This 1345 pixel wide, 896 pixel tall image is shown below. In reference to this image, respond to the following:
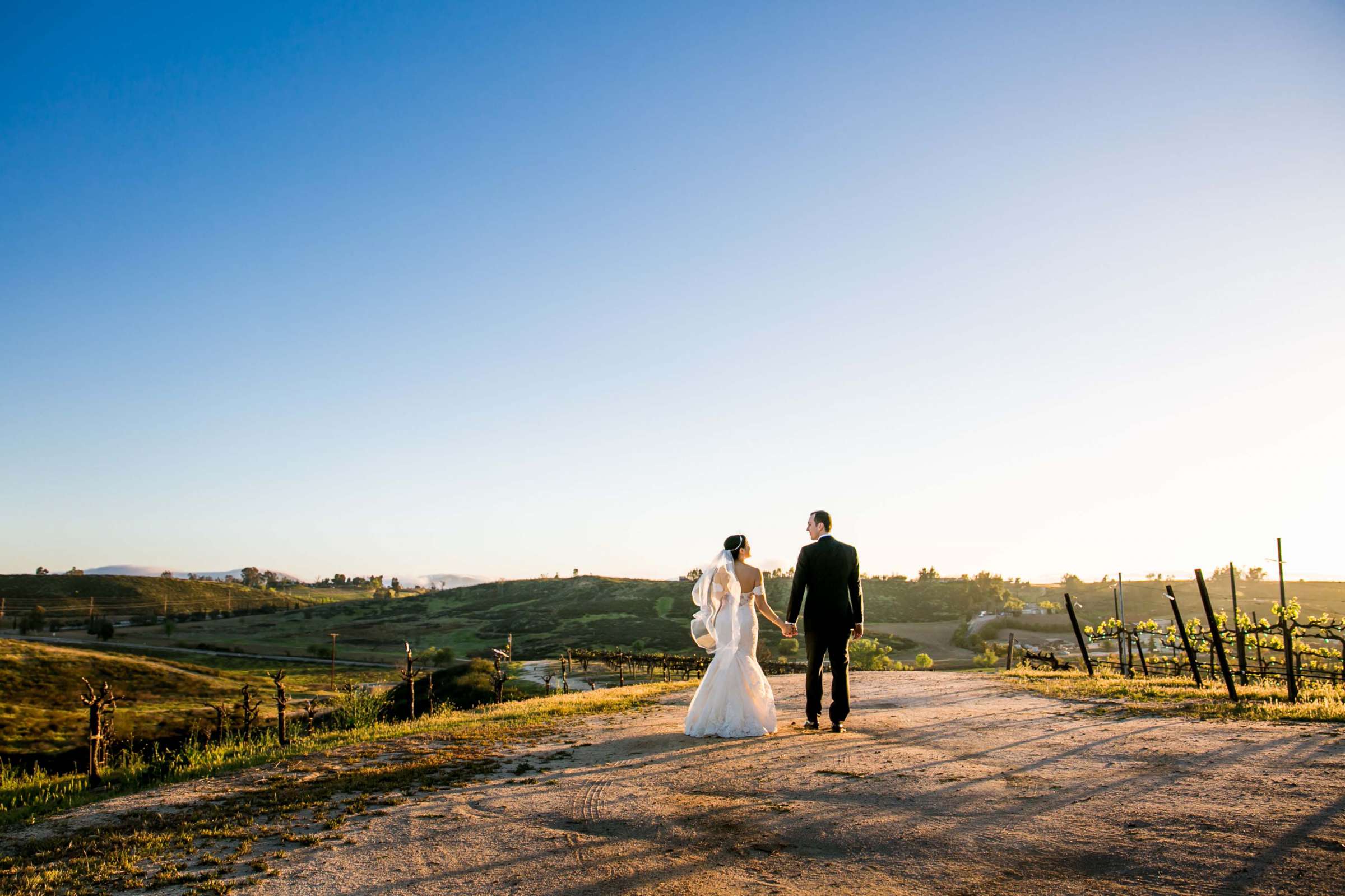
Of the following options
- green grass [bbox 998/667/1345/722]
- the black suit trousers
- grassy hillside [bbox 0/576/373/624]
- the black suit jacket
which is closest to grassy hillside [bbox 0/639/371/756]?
the black suit trousers

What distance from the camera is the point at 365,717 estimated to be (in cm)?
1528

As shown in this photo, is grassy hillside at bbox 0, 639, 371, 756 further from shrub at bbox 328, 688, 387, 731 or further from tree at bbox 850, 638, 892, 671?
tree at bbox 850, 638, 892, 671

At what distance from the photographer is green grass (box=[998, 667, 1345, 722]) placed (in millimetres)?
9484

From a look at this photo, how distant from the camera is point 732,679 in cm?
988

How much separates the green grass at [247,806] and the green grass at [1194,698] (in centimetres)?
856

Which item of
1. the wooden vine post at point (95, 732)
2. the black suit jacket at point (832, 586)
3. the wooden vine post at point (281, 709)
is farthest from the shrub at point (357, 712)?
the black suit jacket at point (832, 586)

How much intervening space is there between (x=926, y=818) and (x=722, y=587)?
5.13 metres

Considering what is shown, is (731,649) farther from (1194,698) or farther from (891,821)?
(1194,698)

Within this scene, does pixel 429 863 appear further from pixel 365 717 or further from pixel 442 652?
pixel 442 652

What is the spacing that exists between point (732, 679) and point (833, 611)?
1586mm

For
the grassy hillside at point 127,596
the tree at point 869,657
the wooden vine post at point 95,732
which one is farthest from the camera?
the grassy hillside at point 127,596

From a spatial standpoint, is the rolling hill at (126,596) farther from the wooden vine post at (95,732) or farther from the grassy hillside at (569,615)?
the wooden vine post at (95,732)

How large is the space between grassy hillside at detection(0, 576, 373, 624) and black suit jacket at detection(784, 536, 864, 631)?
11288 cm

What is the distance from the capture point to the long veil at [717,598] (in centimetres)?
1027
